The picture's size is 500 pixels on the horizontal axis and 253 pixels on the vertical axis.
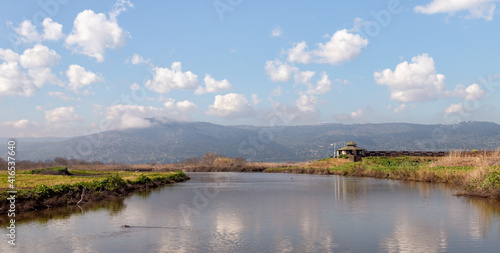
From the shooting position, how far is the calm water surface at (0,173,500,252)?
58.3ft

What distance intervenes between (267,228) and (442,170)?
147 feet

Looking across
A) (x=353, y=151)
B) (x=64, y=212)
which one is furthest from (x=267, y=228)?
(x=353, y=151)

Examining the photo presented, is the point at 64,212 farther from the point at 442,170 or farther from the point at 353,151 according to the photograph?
the point at 353,151

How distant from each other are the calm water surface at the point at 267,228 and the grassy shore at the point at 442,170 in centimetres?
365

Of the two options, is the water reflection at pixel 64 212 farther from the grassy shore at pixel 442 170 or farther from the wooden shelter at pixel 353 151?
the wooden shelter at pixel 353 151

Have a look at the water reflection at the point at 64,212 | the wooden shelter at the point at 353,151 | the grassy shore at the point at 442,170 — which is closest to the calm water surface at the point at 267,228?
the water reflection at the point at 64,212

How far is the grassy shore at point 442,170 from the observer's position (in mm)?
36406

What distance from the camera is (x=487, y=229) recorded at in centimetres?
2156

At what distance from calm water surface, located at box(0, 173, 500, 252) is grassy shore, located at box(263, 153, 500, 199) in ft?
12.0

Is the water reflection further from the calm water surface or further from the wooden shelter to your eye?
the wooden shelter

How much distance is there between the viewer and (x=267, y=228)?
72.0 ft

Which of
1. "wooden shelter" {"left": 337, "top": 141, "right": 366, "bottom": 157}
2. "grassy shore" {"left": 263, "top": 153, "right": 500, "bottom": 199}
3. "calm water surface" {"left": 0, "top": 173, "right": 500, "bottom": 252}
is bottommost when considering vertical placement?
"calm water surface" {"left": 0, "top": 173, "right": 500, "bottom": 252}

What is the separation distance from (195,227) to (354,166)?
234 feet

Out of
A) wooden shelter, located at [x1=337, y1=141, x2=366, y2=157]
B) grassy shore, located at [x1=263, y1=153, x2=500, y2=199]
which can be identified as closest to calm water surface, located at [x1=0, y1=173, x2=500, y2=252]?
grassy shore, located at [x1=263, y1=153, x2=500, y2=199]
